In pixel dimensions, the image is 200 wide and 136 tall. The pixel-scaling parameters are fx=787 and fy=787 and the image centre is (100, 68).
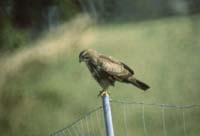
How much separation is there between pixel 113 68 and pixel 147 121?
4.11ft

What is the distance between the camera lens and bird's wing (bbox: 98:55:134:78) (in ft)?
18.5

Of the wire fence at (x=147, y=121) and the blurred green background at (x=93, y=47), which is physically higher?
the blurred green background at (x=93, y=47)

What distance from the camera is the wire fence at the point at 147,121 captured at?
A: 22.2ft

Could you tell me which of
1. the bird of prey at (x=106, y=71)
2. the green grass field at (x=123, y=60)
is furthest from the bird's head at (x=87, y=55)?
the green grass field at (x=123, y=60)

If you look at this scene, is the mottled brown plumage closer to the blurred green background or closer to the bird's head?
the bird's head

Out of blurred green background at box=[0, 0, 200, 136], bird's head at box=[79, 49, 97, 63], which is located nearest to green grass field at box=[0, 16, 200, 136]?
blurred green background at box=[0, 0, 200, 136]

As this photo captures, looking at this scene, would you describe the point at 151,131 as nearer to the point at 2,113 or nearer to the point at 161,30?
the point at 161,30

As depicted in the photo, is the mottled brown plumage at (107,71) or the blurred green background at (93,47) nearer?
the mottled brown plumage at (107,71)

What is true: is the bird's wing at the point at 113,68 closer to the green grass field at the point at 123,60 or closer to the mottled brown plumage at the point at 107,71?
the mottled brown plumage at the point at 107,71

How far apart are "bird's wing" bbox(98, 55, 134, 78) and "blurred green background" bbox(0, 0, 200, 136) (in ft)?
3.43

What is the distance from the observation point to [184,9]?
266 inches

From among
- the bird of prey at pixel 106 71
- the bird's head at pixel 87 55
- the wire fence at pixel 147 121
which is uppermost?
the bird's head at pixel 87 55

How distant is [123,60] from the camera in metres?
6.77

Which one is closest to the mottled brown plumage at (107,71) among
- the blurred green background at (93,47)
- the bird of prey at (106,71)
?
the bird of prey at (106,71)
